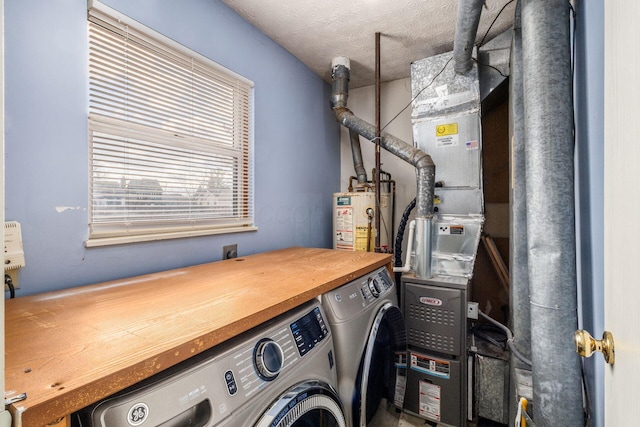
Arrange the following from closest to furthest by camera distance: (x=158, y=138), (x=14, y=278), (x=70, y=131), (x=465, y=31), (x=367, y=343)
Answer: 1. (x=14, y=278)
2. (x=70, y=131)
3. (x=367, y=343)
4. (x=158, y=138)
5. (x=465, y=31)

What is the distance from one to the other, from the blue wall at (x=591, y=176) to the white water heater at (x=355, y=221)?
56.8 inches

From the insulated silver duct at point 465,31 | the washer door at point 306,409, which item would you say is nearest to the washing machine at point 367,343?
the washer door at point 306,409

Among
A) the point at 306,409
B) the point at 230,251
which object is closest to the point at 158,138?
the point at 230,251

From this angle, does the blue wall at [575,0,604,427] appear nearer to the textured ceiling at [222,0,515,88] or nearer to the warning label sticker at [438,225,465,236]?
the warning label sticker at [438,225,465,236]

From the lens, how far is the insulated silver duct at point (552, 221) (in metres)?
0.92

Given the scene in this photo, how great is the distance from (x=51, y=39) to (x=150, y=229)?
799 millimetres

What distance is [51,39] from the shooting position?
3.60ft

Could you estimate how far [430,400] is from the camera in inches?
70.7

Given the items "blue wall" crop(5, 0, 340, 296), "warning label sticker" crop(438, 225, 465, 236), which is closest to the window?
→ "blue wall" crop(5, 0, 340, 296)

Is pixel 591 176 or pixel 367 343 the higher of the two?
pixel 591 176

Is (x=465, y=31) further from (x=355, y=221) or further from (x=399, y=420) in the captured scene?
(x=399, y=420)

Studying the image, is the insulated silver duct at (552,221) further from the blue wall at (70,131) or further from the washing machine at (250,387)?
the blue wall at (70,131)

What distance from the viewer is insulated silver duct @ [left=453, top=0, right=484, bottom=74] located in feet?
4.76
